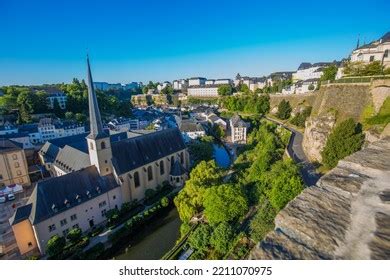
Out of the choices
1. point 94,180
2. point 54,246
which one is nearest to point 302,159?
point 94,180

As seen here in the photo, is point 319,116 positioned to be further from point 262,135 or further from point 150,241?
point 150,241

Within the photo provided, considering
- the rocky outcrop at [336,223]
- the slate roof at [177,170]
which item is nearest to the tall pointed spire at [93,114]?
the slate roof at [177,170]

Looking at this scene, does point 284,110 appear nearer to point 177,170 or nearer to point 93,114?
point 177,170

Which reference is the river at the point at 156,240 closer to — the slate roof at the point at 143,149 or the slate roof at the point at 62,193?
the slate roof at the point at 62,193

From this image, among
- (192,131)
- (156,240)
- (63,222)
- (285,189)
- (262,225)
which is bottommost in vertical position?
(156,240)
